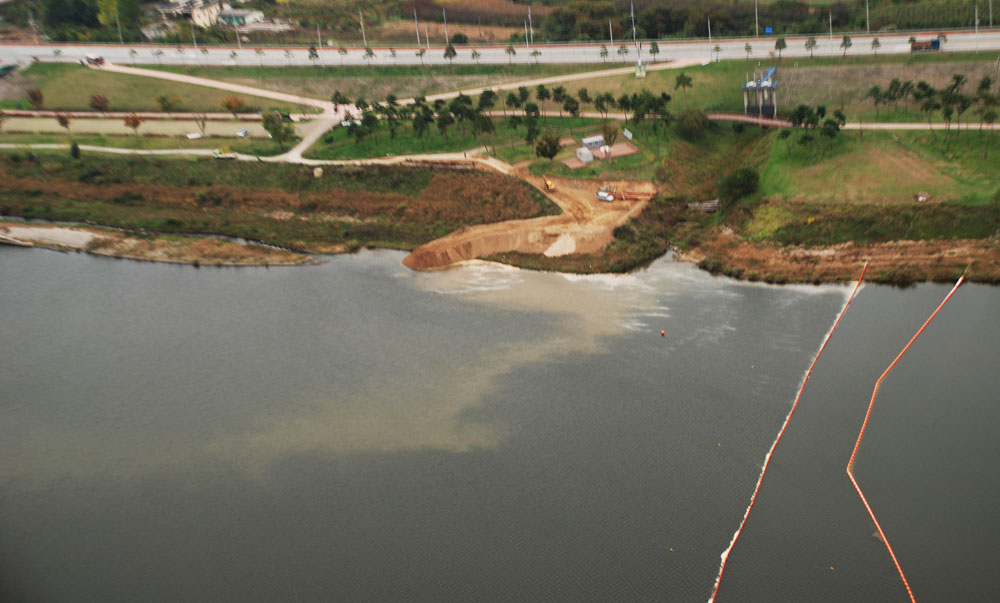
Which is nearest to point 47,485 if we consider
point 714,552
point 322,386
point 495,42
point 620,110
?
point 322,386

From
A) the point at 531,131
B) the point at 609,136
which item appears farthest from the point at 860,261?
the point at 531,131

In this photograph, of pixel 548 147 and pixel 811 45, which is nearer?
pixel 548 147

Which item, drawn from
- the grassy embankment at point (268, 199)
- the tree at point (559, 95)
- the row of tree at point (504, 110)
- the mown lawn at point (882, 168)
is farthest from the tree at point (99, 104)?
the mown lawn at point (882, 168)

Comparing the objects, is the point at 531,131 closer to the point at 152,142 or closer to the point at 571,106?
the point at 571,106

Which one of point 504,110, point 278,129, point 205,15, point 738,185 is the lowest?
point 738,185

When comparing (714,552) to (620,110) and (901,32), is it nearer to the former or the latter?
(620,110)

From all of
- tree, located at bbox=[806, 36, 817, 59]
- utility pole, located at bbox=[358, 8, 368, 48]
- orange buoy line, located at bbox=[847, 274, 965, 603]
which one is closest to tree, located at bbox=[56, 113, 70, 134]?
utility pole, located at bbox=[358, 8, 368, 48]

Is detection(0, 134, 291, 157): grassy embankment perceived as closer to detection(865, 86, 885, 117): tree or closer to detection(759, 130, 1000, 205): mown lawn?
detection(759, 130, 1000, 205): mown lawn

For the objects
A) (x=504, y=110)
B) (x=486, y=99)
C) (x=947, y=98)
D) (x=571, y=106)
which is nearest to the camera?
(x=947, y=98)
